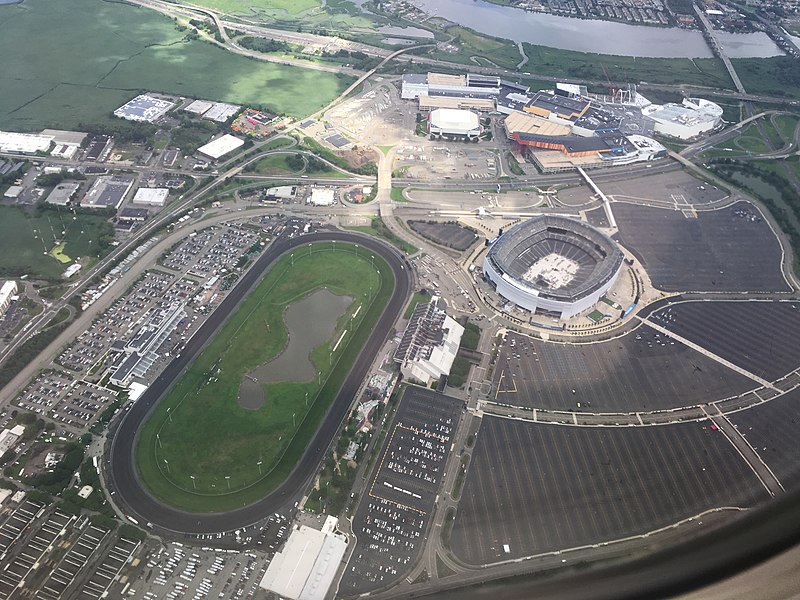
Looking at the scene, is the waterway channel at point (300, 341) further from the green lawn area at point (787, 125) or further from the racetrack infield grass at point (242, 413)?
the green lawn area at point (787, 125)

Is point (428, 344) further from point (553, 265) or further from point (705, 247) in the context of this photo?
point (705, 247)

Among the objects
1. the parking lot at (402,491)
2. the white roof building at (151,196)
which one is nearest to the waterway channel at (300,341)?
the parking lot at (402,491)

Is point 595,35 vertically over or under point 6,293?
over

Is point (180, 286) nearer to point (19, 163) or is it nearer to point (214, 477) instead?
point (214, 477)

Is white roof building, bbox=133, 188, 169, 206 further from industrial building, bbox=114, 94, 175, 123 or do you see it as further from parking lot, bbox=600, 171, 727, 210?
parking lot, bbox=600, 171, 727, 210

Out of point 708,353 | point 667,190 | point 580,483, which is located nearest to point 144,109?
point 667,190

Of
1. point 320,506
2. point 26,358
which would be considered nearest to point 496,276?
point 320,506
